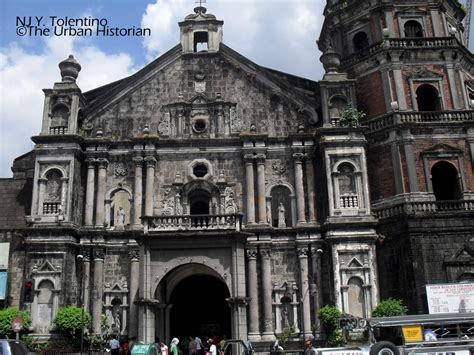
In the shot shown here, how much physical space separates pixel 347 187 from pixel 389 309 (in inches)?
244

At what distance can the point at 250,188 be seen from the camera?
26.8 m

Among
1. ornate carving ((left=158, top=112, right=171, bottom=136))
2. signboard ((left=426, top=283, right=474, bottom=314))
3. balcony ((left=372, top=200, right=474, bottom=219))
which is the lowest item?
signboard ((left=426, top=283, right=474, bottom=314))

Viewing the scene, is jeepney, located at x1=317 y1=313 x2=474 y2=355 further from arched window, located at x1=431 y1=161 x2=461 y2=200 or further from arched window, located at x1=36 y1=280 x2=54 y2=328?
arched window, located at x1=36 y1=280 x2=54 y2=328

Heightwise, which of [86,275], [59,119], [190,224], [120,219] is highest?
[59,119]

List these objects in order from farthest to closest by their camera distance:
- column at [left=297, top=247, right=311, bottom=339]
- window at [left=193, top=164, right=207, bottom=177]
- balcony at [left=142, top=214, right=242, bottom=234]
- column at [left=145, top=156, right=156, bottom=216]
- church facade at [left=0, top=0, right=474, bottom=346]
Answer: window at [left=193, top=164, right=207, bottom=177] → column at [left=145, top=156, right=156, bottom=216] → column at [left=297, top=247, right=311, bottom=339] → church facade at [left=0, top=0, right=474, bottom=346] → balcony at [left=142, top=214, right=242, bottom=234]

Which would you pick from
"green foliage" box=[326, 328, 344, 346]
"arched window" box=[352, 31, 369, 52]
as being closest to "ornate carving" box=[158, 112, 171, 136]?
"arched window" box=[352, 31, 369, 52]

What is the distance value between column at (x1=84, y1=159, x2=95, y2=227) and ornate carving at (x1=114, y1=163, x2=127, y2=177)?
1.14m

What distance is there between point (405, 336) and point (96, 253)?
15482 mm

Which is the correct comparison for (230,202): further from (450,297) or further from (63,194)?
(450,297)

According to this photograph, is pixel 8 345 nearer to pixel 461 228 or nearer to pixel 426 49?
pixel 461 228

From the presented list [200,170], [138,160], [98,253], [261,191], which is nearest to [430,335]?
[261,191]

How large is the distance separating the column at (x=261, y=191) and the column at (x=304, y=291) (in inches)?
92.8

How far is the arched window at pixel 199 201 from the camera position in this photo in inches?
1083

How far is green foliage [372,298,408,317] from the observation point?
23.2 metres
